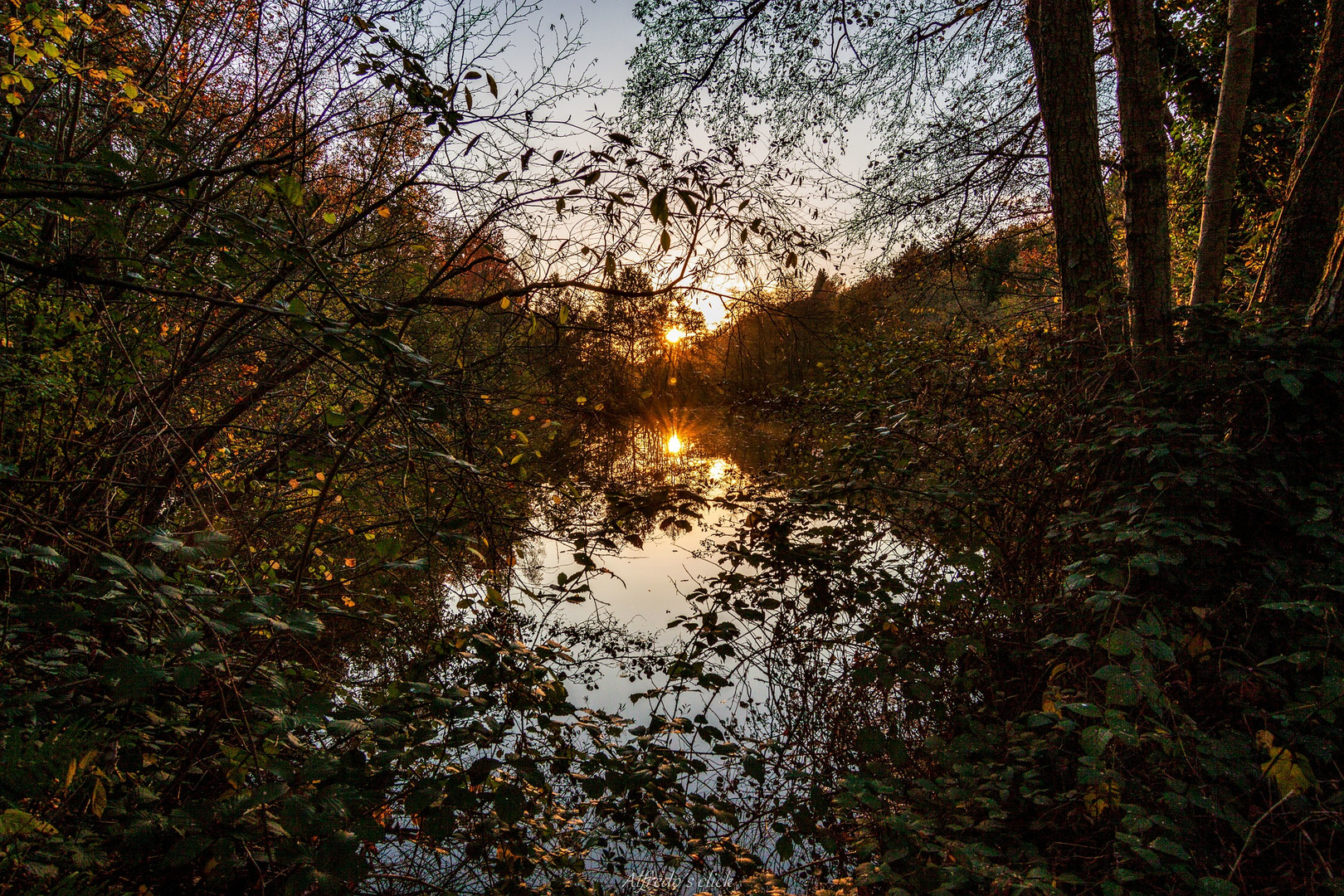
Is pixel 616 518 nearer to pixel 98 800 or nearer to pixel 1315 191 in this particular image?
pixel 98 800

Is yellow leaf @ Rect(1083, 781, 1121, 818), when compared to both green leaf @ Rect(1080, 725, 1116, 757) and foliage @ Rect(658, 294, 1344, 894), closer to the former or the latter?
foliage @ Rect(658, 294, 1344, 894)

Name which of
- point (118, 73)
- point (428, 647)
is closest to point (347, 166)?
point (118, 73)

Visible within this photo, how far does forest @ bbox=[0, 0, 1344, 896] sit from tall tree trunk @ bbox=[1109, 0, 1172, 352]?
2 cm

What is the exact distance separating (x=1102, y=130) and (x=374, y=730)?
629 cm

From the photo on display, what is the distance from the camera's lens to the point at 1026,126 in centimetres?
484

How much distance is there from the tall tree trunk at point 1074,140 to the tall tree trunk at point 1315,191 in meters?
0.65

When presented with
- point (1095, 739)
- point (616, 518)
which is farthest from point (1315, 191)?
point (616, 518)

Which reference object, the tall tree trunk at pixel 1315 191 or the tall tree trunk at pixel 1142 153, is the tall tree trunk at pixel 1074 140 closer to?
the tall tree trunk at pixel 1142 153

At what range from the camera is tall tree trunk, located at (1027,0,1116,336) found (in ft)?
10.7

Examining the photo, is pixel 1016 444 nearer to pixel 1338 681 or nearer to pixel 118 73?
pixel 1338 681

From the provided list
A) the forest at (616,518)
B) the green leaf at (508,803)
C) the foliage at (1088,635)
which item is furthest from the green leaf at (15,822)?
the foliage at (1088,635)

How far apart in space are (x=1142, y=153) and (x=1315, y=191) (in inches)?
28.5

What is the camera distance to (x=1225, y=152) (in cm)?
345

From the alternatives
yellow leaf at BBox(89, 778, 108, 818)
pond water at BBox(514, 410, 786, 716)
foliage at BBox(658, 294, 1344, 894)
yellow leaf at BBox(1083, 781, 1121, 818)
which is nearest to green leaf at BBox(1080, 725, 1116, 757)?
foliage at BBox(658, 294, 1344, 894)
